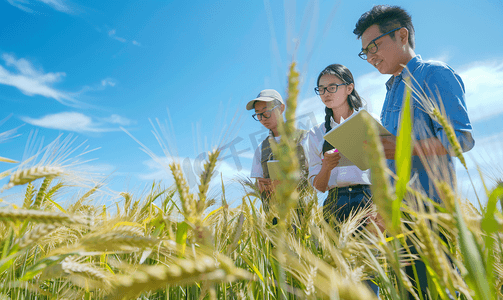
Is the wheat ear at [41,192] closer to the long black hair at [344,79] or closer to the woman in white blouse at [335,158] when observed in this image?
the woman in white blouse at [335,158]

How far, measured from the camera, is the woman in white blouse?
2143 mm

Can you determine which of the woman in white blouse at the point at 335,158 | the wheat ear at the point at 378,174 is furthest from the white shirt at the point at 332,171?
the wheat ear at the point at 378,174

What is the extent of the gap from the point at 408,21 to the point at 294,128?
6.96 ft

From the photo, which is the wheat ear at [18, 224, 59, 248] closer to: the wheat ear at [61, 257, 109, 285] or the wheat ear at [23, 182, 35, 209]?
the wheat ear at [61, 257, 109, 285]

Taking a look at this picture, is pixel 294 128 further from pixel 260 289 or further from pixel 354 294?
pixel 260 289

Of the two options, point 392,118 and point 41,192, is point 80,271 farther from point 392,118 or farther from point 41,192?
point 392,118

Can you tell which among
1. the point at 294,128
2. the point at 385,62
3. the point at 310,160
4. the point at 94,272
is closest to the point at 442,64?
the point at 385,62

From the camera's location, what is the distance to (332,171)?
2391 mm

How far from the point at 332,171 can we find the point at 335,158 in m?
0.37

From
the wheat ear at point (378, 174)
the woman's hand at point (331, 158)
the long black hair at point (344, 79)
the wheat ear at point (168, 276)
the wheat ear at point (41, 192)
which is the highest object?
the long black hair at point (344, 79)

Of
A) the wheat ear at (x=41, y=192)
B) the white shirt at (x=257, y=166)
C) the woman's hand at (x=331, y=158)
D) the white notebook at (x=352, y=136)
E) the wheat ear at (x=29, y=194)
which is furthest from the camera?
the white shirt at (x=257, y=166)

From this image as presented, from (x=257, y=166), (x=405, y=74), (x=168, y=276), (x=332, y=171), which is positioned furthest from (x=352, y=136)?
(x=257, y=166)

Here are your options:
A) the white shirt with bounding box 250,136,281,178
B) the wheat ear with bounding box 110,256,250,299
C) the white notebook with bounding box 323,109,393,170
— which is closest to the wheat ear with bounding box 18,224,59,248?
the wheat ear with bounding box 110,256,250,299

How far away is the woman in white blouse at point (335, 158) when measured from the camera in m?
2.14
